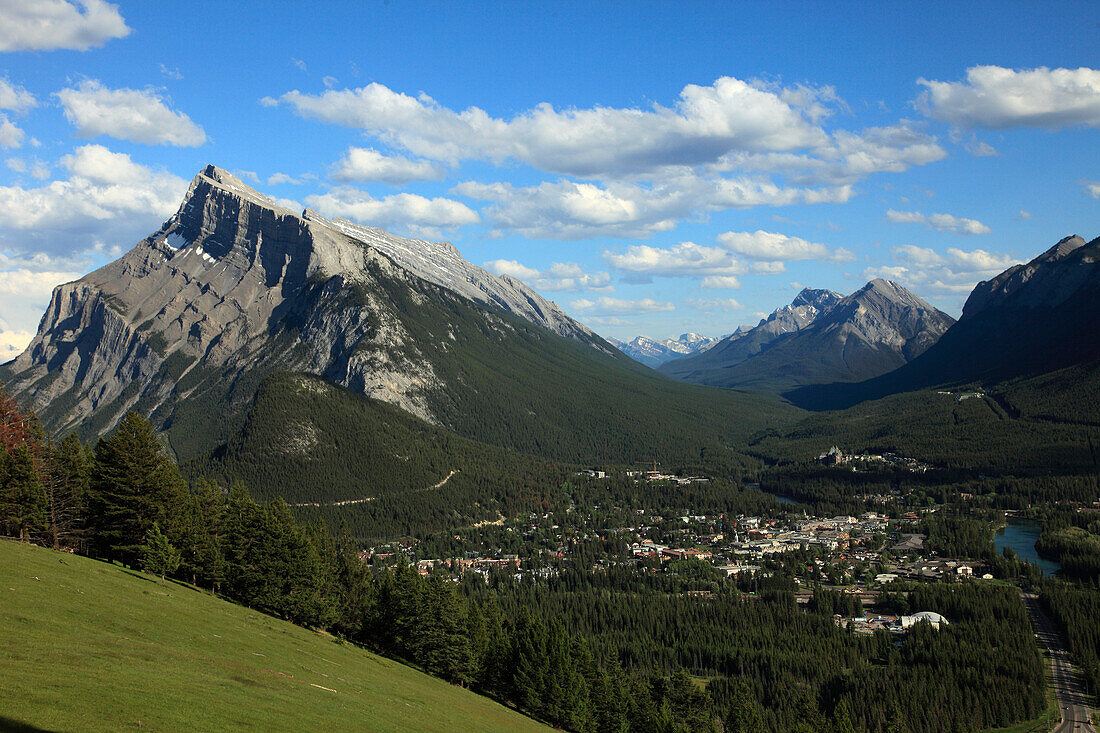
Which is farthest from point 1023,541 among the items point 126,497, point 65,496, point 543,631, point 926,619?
point 65,496

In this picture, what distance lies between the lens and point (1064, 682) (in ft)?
331

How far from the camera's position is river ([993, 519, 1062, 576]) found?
512 ft

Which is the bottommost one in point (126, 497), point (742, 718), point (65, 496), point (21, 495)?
point (742, 718)

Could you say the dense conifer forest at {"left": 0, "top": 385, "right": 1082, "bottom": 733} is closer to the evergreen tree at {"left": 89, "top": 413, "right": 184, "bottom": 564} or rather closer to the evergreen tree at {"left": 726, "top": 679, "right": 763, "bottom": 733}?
the evergreen tree at {"left": 89, "top": 413, "right": 184, "bottom": 564}

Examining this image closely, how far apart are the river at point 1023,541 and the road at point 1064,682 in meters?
32.3

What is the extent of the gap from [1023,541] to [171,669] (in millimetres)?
191778

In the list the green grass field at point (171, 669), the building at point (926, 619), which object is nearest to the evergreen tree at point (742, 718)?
the green grass field at point (171, 669)

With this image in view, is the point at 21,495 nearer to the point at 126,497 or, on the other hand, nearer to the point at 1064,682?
the point at 126,497

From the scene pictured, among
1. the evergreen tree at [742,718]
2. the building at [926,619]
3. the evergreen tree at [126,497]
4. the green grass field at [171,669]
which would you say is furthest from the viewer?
the building at [926,619]

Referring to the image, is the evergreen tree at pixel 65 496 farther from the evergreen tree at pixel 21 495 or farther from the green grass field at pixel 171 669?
the green grass field at pixel 171 669

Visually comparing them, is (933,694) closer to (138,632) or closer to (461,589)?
(461,589)

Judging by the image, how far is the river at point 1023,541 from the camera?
15600 centimetres

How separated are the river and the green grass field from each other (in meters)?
139

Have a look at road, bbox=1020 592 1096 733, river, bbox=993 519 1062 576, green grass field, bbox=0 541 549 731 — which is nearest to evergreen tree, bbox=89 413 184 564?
green grass field, bbox=0 541 549 731
